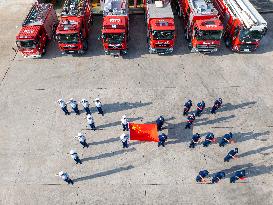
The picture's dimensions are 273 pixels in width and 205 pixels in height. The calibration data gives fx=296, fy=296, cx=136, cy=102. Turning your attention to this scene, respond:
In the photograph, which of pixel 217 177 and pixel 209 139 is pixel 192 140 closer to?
pixel 209 139

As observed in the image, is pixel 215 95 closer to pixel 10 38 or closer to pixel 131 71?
pixel 131 71

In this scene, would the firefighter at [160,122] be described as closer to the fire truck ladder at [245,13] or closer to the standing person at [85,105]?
the standing person at [85,105]

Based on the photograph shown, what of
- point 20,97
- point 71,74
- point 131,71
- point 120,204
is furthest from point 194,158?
point 20,97

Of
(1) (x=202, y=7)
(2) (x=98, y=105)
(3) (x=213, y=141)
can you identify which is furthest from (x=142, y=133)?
(1) (x=202, y=7)

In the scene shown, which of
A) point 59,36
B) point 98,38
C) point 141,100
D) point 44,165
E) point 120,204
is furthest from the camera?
point 98,38

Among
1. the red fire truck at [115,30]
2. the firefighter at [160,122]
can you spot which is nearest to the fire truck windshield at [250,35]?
the red fire truck at [115,30]

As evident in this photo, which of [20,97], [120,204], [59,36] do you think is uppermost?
[59,36]

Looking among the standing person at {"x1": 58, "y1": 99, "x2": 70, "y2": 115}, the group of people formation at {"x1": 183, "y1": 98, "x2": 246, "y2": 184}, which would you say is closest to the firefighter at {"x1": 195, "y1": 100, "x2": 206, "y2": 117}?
the group of people formation at {"x1": 183, "y1": 98, "x2": 246, "y2": 184}
